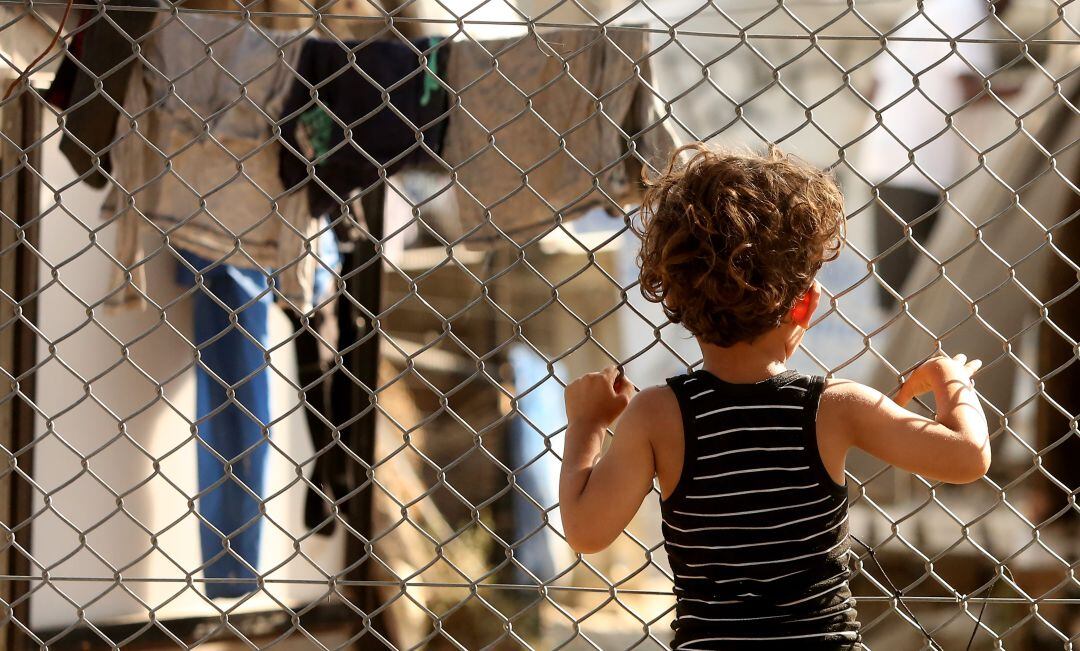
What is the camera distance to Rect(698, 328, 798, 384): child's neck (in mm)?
1534

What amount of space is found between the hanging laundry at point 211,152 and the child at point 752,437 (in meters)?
1.63

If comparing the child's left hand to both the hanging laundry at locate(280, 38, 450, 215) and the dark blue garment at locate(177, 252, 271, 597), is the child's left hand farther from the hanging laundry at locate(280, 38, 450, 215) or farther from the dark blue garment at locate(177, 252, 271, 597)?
the dark blue garment at locate(177, 252, 271, 597)

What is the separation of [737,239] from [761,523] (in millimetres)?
413

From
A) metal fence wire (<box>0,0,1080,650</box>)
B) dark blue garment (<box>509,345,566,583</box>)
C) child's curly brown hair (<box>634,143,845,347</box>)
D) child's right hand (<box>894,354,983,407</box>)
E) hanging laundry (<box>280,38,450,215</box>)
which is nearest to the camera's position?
child's curly brown hair (<box>634,143,845,347</box>)

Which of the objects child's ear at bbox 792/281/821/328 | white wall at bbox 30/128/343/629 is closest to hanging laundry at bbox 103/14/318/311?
white wall at bbox 30/128/343/629

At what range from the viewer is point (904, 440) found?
1.49 meters

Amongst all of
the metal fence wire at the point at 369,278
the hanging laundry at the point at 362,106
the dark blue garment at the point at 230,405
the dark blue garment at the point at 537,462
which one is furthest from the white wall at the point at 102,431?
the dark blue garment at the point at 537,462

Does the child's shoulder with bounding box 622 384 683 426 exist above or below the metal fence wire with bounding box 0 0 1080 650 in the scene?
below

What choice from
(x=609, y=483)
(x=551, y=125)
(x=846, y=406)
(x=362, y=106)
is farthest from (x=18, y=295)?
(x=846, y=406)

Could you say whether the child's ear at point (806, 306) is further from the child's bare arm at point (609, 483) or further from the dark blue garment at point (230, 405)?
the dark blue garment at point (230, 405)

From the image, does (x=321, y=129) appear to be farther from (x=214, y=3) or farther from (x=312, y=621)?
(x=312, y=621)

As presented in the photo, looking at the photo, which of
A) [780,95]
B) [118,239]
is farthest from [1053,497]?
[118,239]

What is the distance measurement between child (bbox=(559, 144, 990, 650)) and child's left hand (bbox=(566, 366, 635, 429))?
3.8 inches

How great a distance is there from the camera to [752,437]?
1.49m
